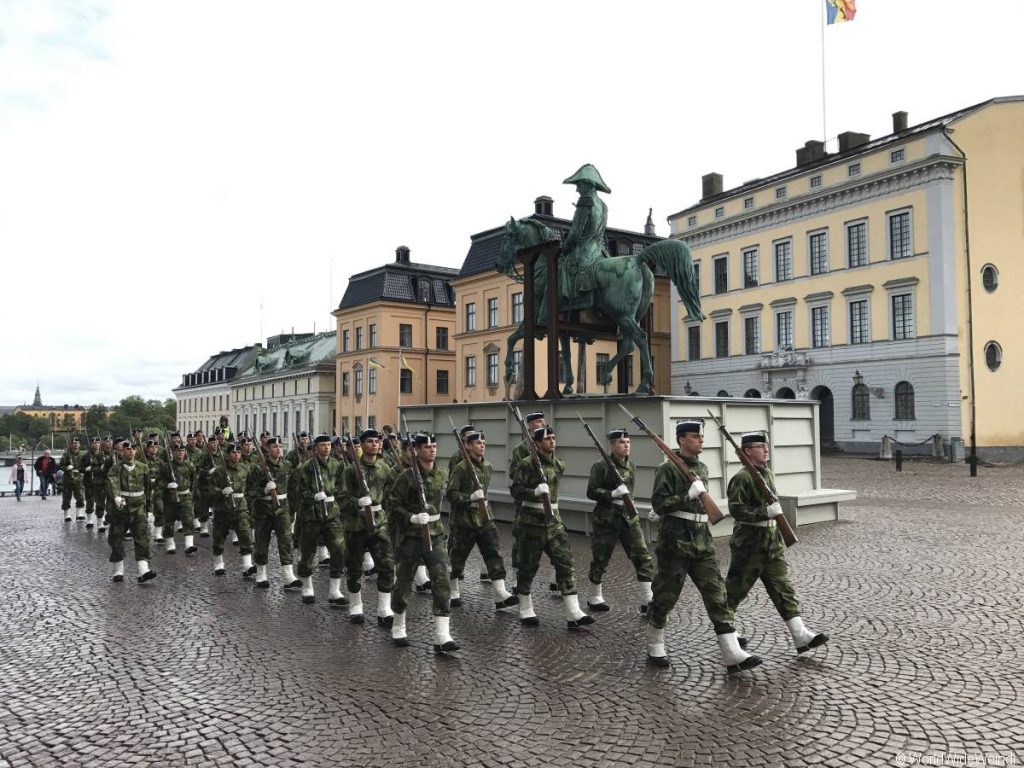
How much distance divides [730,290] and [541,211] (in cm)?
1318

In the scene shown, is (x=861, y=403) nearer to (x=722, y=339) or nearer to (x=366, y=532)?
(x=722, y=339)

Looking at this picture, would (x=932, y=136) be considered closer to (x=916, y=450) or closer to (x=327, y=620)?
(x=916, y=450)

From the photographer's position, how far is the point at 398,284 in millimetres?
58500

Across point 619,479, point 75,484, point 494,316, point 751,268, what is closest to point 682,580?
point 619,479

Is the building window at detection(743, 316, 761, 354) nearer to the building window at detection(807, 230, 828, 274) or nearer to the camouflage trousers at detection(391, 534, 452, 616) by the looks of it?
the building window at detection(807, 230, 828, 274)

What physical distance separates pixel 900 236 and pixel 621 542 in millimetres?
35998

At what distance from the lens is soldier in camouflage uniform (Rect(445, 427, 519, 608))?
8492mm

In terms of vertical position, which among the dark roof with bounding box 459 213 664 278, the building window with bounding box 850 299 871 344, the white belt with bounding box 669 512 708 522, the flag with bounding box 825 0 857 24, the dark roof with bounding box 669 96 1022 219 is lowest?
the white belt with bounding box 669 512 708 522

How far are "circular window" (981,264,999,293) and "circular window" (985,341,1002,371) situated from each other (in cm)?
265

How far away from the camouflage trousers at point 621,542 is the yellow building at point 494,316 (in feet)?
123

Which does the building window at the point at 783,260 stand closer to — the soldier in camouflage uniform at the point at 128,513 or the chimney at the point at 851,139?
the chimney at the point at 851,139

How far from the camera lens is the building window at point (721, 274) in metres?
47.6

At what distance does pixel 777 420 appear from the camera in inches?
585

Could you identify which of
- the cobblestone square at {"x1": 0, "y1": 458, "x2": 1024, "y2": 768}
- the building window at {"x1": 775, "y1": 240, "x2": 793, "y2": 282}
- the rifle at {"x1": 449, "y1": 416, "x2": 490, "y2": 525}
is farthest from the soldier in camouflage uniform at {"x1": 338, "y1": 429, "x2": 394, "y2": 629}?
the building window at {"x1": 775, "y1": 240, "x2": 793, "y2": 282}
